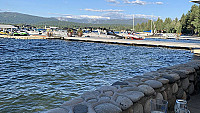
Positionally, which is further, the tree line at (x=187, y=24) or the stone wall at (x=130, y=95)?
the tree line at (x=187, y=24)

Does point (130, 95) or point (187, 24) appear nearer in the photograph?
point (130, 95)

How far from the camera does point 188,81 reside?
199 inches

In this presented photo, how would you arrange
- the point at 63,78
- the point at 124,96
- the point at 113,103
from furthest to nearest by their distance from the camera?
1. the point at 63,78
2. the point at 124,96
3. the point at 113,103

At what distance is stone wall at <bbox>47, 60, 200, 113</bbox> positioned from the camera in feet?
9.09

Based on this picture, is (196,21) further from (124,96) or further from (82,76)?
(124,96)

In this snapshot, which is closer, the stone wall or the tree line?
the stone wall

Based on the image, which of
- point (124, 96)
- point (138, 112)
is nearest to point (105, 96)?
point (124, 96)

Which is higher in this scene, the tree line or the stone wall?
the tree line

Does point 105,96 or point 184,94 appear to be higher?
point 105,96

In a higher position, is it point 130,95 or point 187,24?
point 187,24

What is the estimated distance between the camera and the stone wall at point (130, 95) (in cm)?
277

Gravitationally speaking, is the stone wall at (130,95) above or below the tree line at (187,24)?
below

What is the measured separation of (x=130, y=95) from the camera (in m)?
3.22

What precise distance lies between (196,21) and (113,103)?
3018 inches
